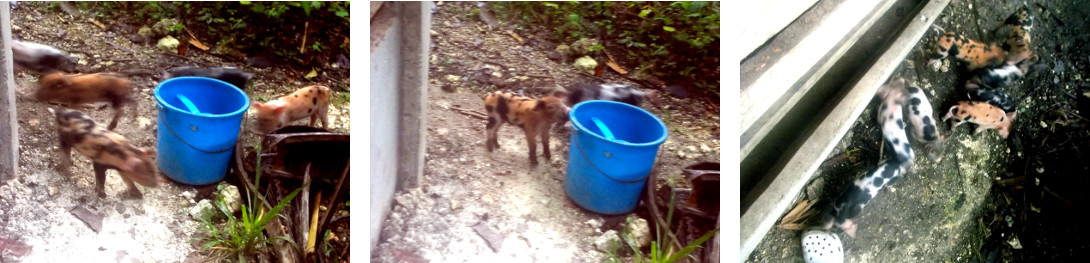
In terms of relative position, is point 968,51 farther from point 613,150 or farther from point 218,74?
point 218,74

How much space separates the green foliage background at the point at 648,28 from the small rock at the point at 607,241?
389mm

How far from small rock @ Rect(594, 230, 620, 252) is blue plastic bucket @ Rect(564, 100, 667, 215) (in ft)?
0.22

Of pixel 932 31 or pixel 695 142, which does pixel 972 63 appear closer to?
pixel 932 31

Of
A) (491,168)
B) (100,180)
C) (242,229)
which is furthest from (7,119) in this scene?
(491,168)

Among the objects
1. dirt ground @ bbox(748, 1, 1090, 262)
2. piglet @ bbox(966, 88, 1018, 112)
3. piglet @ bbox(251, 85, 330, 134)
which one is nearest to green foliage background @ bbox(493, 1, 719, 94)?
piglet @ bbox(251, 85, 330, 134)

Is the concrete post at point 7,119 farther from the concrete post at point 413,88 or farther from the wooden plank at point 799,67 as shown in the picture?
the wooden plank at point 799,67

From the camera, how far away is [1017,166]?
1925 mm

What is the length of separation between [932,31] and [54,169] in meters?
2.28

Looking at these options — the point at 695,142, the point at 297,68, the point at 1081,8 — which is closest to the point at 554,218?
the point at 695,142

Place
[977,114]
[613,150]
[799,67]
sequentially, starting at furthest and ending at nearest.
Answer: [977,114] → [799,67] → [613,150]

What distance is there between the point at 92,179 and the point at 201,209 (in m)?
0.27

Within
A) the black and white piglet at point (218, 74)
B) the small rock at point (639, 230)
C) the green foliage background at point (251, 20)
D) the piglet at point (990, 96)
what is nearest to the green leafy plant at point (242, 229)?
the black and white piglet at point (218, 74)

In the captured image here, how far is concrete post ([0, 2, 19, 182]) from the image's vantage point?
1.63 metres

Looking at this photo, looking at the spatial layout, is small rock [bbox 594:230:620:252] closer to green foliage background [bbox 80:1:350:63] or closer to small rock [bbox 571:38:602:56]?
small rock [bbox 571:38:602:56]
